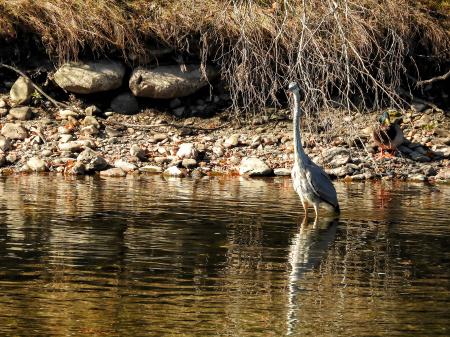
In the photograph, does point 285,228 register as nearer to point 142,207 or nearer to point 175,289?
point 142,207

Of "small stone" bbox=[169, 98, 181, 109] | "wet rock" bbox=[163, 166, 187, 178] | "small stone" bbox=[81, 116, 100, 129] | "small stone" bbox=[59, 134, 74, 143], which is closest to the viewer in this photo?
"wet rock" bbox=[163, 166, 187, 178]

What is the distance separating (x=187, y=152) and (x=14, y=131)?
11.2ft

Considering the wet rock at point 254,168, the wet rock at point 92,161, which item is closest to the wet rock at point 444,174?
the wet rock at point 254,168

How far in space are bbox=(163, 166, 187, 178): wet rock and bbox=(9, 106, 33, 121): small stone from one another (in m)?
3.70

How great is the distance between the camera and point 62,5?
21641 millimetres

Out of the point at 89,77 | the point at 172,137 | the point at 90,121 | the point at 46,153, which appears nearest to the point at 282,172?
the point at 172,137

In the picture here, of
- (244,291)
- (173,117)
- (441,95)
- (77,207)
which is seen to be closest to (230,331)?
(244,291)

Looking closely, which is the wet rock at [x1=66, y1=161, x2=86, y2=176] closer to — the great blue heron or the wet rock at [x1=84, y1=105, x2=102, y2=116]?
the wet rock at [x1=84, y1=105, x2=102, y2=116]

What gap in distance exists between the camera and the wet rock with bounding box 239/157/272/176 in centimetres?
1934

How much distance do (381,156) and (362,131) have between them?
1261 millimetres

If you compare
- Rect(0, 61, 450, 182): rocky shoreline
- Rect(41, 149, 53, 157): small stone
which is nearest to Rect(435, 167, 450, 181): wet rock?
Rect(0, 61, 450, 182): rocky shoreline

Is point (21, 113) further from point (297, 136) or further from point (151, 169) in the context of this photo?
point (297, 136)

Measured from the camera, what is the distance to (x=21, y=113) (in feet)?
69.2

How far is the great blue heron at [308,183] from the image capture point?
47.3 feet
